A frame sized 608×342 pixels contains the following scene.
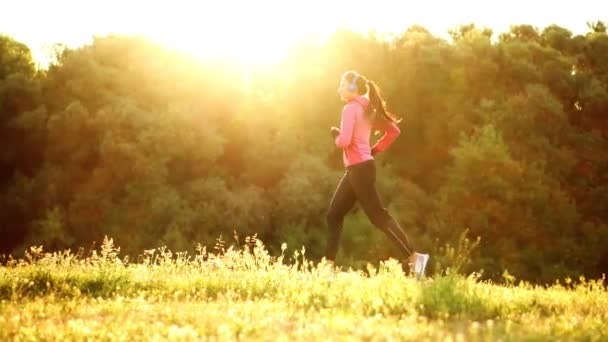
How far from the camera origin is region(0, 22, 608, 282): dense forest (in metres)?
25.9

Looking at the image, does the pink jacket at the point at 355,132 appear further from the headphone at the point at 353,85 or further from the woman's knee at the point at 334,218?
the woman's knee at the point at 334,218

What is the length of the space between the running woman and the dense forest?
56.7 ft

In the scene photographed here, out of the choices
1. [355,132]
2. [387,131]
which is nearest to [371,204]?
[355,132]

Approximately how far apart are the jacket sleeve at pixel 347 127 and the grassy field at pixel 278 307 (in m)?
1.53

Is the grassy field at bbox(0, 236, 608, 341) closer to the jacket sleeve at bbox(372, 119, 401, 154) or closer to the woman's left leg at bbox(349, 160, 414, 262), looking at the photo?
the woman's left leg at bbox(349, 160, 414, 262)

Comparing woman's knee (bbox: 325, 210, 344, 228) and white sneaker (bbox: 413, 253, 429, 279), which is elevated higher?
woman's knee (bbox: 325, 210, 344, 228)

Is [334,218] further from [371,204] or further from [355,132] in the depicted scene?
[355,132]

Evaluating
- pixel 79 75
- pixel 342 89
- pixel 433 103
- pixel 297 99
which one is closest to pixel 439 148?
pixel 433 103

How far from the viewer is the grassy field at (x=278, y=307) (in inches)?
161

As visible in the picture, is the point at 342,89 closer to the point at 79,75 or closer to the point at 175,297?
the point at 175,297

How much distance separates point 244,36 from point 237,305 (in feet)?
77.0

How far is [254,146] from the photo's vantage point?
28.8 meters

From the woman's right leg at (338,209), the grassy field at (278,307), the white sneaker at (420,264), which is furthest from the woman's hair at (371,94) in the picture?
the grassy field at (278,307)

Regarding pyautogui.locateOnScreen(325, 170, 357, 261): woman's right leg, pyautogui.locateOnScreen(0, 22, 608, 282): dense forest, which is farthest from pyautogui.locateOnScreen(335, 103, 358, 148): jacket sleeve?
pyautogui.locateOnScreen(0, 22, 608, 282): dense forest
